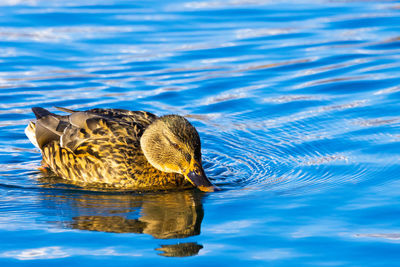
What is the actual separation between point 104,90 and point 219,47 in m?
2.99

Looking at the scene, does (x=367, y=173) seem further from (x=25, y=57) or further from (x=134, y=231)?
(x=25, y=57)

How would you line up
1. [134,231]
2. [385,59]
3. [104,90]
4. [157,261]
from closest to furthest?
1. [157,261]
2. [134,231]
3. [104,90]
4. [385,59]

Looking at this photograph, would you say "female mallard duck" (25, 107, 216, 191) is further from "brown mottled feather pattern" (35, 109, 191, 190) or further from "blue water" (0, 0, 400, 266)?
"blue water" (0, 0, 400, 266)

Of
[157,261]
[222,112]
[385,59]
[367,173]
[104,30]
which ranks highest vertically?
[104,30]

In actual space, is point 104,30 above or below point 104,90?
above

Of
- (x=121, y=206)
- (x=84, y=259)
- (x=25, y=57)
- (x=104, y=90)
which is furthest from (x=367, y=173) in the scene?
(x=25, y=57)

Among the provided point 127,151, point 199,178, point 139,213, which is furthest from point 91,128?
point 139,213

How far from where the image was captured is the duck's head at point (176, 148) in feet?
25.3

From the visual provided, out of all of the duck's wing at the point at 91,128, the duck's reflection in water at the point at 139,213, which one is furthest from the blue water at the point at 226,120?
the duck's wing at the point at 91,128

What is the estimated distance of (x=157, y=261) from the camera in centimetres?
585

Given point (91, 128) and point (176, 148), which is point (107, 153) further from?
point (176, 148)

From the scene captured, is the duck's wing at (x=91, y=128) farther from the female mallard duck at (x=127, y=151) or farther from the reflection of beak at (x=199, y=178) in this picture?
the reflection of beak at (x=199, y=178)

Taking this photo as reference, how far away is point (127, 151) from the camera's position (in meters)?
8.30

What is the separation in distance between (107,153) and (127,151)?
8.7 inches
